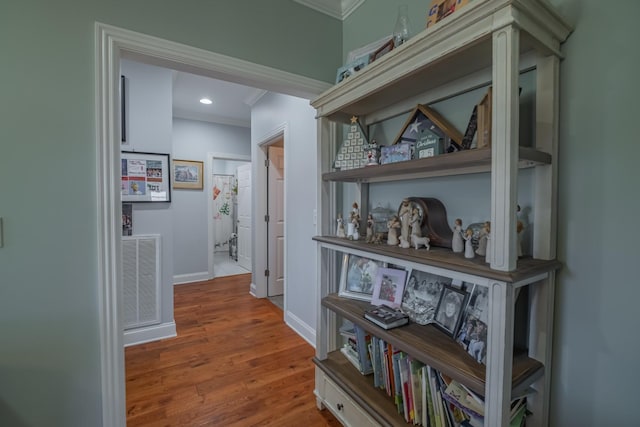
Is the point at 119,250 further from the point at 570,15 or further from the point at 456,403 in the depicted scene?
the point at 570,15

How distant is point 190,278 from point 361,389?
12.5 feet

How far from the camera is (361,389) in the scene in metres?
1.42

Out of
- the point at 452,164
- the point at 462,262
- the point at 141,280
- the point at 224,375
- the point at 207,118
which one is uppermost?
the point at 207,118

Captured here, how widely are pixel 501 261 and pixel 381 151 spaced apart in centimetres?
77

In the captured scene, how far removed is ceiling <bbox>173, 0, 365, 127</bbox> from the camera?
323 centimetres

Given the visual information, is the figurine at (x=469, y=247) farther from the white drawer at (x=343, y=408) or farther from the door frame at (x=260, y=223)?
the door frame at (x=260, y=223)

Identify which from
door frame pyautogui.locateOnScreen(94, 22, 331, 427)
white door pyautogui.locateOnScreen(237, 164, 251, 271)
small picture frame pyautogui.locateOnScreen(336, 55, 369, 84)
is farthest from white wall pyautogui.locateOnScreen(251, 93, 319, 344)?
white door pyautogui.locateOnScreen(237, 164, 251, 271)

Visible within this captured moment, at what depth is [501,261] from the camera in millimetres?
820

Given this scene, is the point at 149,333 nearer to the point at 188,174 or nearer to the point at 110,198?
the point at 110,198

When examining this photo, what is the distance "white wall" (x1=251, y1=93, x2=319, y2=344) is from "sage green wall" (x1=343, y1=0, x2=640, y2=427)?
5.91 ft

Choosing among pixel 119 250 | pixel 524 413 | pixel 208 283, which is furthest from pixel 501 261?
pixel 208 283

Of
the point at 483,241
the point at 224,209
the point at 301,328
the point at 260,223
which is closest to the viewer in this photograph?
the point at 483,241

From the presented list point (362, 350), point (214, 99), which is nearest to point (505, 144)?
point (362, 350)

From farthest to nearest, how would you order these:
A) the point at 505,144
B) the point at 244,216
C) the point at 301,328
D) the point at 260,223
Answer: the point at 244,216
the point at 260,223
the point at 301,328
the point at 505,144
